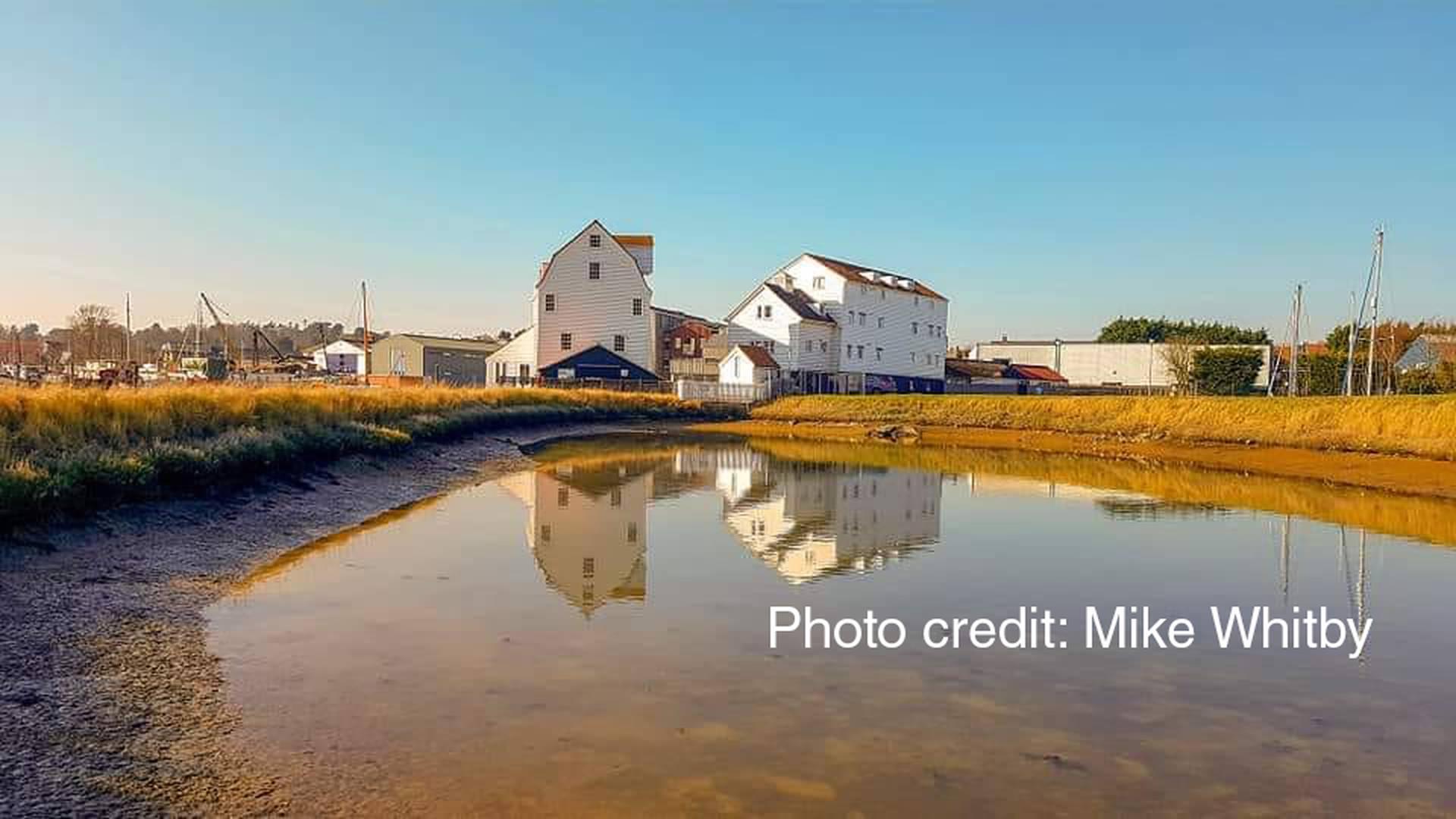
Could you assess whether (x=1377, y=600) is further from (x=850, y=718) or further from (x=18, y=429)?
(x=18, y=429)

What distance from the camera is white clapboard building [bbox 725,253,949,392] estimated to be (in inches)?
2512

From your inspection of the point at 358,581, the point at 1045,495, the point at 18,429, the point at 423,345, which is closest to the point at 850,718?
the point at 358,581

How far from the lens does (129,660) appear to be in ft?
24.7

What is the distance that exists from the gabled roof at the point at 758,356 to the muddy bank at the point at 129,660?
153 ft

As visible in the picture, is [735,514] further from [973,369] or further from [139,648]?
[973,369]

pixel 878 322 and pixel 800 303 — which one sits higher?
pixel 800 303

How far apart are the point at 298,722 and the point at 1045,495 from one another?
19697mm

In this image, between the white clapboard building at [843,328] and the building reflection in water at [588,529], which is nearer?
the building reflection in water at [588,529]

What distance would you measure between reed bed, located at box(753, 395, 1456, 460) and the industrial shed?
32379 millimetres

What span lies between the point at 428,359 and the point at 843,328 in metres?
33.3

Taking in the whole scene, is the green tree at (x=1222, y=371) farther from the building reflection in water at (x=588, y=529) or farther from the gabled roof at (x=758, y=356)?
the building reflection in water at (x=588, y=529)

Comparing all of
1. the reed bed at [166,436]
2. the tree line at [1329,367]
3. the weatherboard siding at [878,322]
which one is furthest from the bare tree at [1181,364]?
the reed bed at [166,436]

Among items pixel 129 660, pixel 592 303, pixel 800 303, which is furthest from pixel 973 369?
pixel 129 660

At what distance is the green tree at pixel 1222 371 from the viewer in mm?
66375
